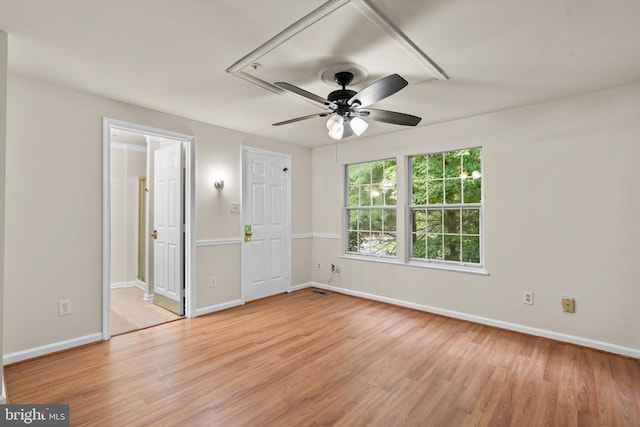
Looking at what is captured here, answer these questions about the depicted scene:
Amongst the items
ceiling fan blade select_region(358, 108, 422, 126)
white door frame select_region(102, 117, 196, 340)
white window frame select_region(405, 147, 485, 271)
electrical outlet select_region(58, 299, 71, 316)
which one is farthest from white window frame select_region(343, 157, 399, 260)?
electrical outlet select_region(58, 299, 71, 316)

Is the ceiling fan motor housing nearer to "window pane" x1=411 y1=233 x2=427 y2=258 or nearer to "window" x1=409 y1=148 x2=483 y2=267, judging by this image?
"window" x1=409 y1=148 x2=483 y2=267

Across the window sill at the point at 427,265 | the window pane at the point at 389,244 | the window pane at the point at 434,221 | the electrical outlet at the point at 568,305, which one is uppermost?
the window pane at the point at 434,221

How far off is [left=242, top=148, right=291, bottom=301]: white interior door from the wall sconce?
1.23 ft

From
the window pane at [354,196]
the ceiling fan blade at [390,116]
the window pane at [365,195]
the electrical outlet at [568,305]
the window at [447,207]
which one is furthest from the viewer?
the window pane at [354,196]

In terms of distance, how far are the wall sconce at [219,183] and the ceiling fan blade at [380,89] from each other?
238cm

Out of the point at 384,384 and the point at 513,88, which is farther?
the point at 513,88

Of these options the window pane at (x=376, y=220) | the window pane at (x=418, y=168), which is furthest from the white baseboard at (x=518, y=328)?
the window pane at (x=418, y=168)

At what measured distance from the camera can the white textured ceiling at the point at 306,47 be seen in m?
1.78

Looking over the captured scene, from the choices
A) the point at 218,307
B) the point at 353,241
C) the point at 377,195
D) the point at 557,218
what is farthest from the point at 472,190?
the point at 218,307

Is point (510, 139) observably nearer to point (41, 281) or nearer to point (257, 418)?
point (257, 418)

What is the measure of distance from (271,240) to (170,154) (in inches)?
73.7

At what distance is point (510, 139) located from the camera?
3.46 metres

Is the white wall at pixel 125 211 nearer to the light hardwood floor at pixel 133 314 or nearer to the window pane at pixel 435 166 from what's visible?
the light hardwood floor at pixel 133 314

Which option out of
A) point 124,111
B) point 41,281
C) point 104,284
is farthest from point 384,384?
point 124,111
